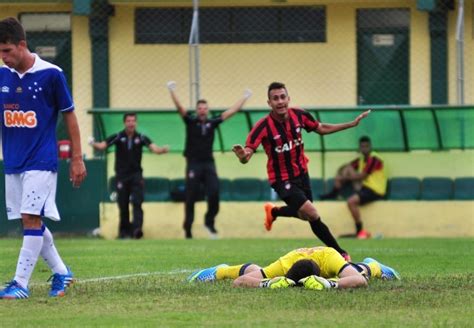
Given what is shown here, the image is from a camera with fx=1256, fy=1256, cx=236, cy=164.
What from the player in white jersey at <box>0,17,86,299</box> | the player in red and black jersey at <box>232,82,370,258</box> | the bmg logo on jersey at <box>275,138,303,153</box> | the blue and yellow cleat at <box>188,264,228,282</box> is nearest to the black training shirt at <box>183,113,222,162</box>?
the player in red and black jersey at <box>232,82,370,258</box>

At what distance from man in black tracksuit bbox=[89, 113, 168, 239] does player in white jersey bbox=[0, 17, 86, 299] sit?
36.1 ft

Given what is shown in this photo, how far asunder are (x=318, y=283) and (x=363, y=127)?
40.9 feet

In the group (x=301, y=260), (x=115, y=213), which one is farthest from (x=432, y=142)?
(x=301, y=260)

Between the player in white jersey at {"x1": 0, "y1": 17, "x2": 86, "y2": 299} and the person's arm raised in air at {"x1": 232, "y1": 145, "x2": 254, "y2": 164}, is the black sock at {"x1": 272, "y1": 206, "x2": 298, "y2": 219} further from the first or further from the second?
the player in white jersey at {"x1": 0, "y1": 17, "x2": 86, "y2": 299}

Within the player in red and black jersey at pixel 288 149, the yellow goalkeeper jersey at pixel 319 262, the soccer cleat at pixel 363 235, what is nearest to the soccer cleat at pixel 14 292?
the yellow goalkeeper jersey at pixel 319 262

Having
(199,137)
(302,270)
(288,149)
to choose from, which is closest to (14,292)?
(302,270)

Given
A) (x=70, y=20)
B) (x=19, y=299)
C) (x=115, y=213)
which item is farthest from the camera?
(x=70, y=20)

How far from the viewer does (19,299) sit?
8703 mm

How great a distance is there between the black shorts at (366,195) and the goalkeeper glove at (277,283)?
11.6 metres

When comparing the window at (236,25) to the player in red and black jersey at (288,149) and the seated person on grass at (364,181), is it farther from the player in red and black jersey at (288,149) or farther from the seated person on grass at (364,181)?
the player in red and black jersey at (288,149)

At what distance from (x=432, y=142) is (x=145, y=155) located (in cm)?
490

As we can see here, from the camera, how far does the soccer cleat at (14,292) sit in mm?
8730

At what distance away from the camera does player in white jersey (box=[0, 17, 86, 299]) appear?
883 centimetres

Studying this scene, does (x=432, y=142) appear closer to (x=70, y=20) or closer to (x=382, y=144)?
(x=382, y=144)
